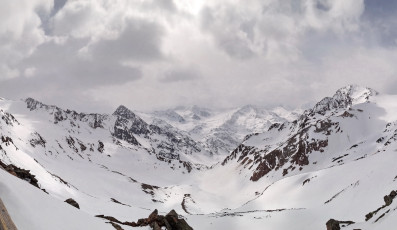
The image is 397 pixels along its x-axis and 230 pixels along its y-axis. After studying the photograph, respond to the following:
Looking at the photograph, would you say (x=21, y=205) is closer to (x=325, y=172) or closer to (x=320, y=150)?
(x=325, y=172)

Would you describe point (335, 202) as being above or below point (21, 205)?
above

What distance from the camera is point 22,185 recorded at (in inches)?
722

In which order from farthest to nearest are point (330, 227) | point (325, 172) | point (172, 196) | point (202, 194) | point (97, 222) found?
point (202, 194)
point (172, 196)
point (325, 172)
point (330, 227)
point (97, 222)

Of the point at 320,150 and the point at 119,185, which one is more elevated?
the point at 320,150

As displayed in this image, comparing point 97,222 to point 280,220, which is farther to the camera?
point 280,220

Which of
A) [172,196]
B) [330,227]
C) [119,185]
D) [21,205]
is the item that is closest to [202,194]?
[172,196]

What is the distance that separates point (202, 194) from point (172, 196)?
64.7ft

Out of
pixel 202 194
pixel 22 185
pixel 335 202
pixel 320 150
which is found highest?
pixel 320 150

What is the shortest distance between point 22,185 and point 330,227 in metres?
21.9

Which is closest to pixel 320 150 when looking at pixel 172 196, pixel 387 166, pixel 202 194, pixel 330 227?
pixel 202 194

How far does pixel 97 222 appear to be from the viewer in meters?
21.7

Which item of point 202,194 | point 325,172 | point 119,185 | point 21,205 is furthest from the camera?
point 202,194

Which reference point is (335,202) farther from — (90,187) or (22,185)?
(90,187)

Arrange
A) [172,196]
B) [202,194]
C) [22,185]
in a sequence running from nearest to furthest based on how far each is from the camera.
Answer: [22,185], [172,196], [202,194]
